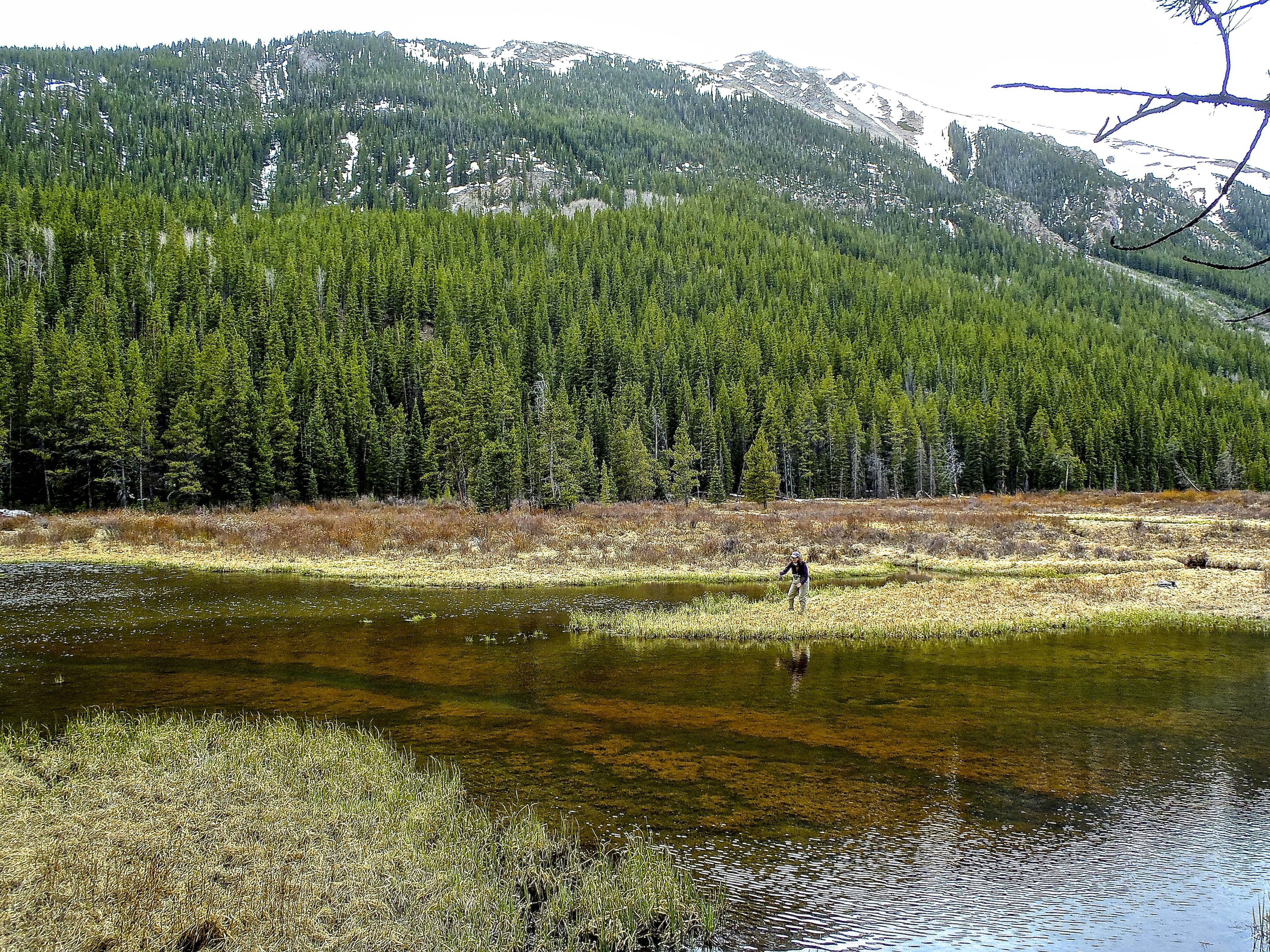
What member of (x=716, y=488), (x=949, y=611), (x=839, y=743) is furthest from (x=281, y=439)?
(x=839, y=743)

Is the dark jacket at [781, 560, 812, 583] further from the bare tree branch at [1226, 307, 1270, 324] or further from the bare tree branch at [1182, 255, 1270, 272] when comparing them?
the bare tree branch at [1226, 307, 1270, 324]

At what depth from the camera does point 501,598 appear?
28578 millimetres

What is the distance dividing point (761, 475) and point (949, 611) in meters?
56.7

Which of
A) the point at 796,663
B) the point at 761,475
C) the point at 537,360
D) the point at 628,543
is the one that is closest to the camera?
the point at 796,663

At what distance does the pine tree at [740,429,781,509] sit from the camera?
7906cm

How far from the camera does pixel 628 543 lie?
44.8 meters

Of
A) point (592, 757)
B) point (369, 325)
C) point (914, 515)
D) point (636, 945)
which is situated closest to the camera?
point (636, 945)

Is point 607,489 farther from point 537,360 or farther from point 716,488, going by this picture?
point 537,360

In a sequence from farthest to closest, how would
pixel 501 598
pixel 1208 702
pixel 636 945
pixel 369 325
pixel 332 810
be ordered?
pixel 369 325 < pixel 501 598 < pixel 1208 702 < pixel 332 810 < pixel 636 945

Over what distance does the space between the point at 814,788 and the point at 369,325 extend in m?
107

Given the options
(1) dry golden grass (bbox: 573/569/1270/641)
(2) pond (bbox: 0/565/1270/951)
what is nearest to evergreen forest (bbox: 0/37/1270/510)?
(1) dry golden grass (bbox: 573/569/1270/641)

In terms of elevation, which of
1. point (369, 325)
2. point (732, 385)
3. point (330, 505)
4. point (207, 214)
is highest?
point (207, 214)

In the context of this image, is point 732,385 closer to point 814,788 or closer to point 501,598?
point 501,598

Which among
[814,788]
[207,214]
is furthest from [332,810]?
[207,214]
